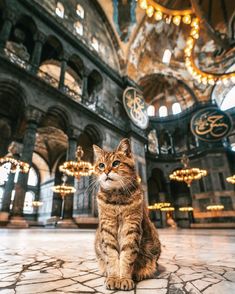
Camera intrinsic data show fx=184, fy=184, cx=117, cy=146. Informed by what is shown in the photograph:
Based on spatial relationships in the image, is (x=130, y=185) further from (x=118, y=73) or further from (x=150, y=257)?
(x=118, y=73)

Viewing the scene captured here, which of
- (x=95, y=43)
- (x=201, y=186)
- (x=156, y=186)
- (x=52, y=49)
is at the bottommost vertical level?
(x=201, y=186)

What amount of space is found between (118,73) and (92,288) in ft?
60.3

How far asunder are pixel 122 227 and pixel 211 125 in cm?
1927

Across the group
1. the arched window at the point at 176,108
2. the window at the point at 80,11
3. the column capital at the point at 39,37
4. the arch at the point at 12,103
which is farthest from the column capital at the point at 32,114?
the arched window at the point at 176,108

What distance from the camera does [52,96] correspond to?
423 inches

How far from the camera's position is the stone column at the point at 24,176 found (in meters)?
8.07

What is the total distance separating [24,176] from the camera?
8.82 m

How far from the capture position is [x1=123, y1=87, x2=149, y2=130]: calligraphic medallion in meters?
15.4

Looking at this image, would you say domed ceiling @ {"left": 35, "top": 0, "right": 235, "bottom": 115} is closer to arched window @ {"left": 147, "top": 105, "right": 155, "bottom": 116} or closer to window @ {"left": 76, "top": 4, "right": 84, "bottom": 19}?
window @ {"left": 76, "top": 4, "right": 84, "bottom": 19}

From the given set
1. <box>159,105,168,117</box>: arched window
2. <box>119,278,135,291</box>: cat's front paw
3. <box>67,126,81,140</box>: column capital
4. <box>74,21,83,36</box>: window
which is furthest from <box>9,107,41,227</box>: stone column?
<box>159,105,168,117</box>: arched window

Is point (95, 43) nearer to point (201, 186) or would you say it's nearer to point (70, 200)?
point (70, 200)

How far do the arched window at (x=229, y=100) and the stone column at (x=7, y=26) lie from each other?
23696mm

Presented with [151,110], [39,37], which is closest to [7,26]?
[39,37]

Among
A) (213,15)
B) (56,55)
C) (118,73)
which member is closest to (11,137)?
(56,55)
